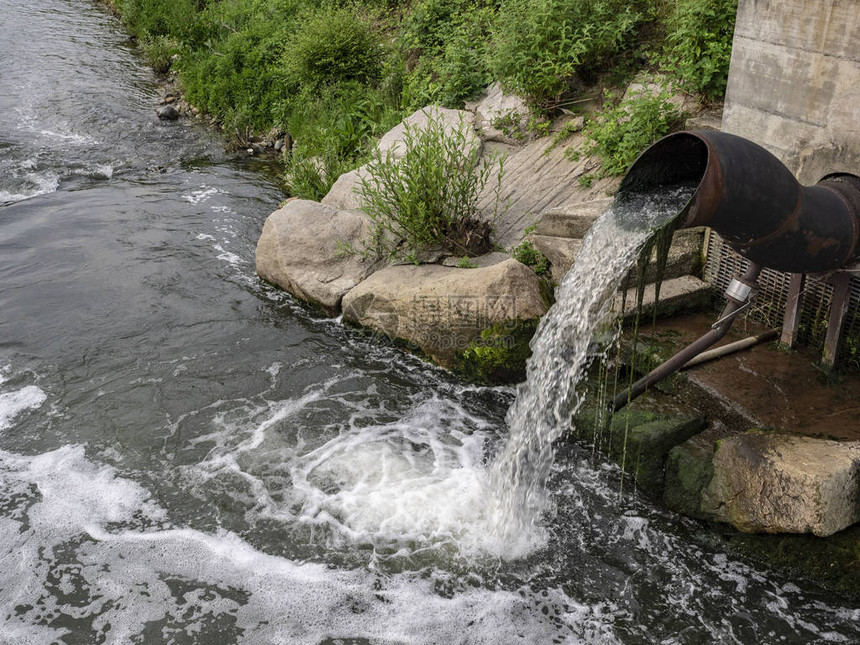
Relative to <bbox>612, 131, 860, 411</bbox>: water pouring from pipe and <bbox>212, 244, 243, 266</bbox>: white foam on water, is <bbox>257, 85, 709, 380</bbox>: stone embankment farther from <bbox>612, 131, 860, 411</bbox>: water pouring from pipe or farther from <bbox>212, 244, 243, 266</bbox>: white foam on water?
<bbox>612, 131, 860, 411</bbox>: water pouring from pipe

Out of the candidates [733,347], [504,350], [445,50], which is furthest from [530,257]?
[445,50]

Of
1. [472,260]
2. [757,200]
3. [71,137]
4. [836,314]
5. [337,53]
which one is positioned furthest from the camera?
[71,137]

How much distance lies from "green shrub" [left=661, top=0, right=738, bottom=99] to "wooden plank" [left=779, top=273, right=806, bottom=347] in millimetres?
2383

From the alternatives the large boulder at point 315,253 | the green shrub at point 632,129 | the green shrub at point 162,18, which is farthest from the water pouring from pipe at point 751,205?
the green shrub at point 162,18

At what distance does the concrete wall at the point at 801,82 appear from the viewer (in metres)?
4.69

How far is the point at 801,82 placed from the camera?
16.3 ft

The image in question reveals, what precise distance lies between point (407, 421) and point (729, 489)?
2421 mm

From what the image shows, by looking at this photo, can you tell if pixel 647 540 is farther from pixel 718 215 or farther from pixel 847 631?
pixel 718 215

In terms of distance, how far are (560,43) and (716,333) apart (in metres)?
4.55

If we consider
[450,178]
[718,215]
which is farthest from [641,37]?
[718,215]

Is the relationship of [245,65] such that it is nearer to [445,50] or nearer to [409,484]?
[445,50]

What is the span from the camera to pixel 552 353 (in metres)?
5.46

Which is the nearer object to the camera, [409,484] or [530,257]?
[409,484]

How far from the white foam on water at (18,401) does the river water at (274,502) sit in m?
0.02
